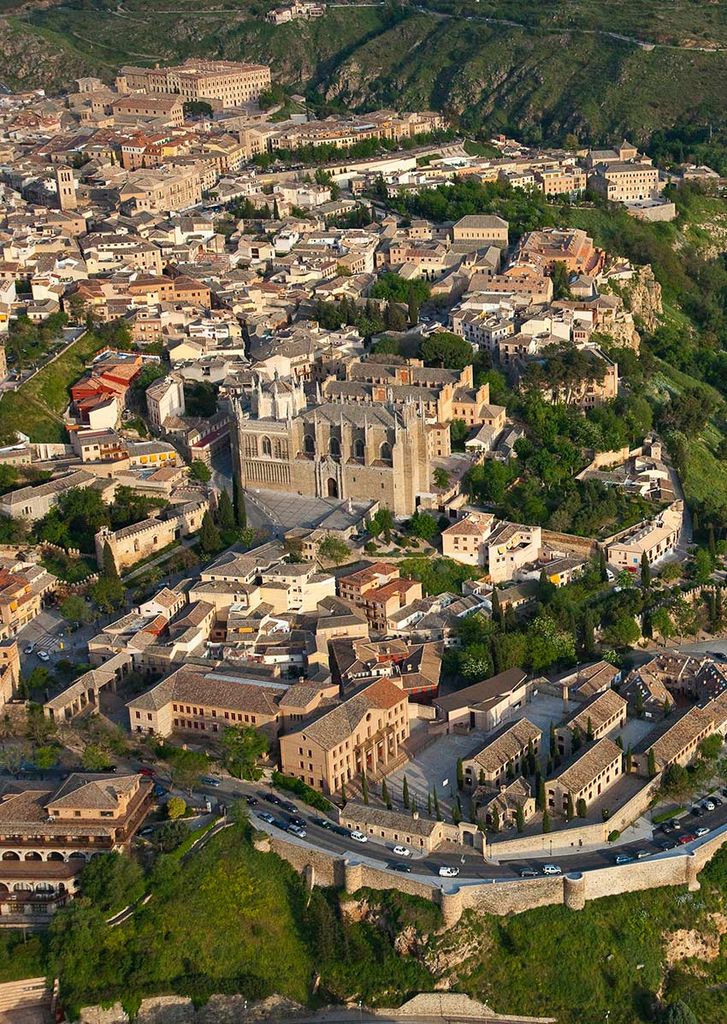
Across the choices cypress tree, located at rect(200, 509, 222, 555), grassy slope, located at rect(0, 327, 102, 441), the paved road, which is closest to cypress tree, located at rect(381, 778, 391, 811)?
the paved road

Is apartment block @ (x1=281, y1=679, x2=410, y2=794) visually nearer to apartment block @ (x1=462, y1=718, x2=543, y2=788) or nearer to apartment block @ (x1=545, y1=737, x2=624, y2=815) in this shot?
apartment block @ (x1=462, y1=718, x2=543, y2=788)

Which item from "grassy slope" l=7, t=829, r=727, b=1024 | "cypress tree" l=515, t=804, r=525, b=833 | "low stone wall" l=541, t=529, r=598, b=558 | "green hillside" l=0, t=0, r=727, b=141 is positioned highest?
"green hillside" l=0, t=0, r=727, b=141

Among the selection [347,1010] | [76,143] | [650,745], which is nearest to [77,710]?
[347,1010]

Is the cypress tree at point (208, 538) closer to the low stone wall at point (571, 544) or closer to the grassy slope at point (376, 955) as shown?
the low stone wall at point (571, 544)

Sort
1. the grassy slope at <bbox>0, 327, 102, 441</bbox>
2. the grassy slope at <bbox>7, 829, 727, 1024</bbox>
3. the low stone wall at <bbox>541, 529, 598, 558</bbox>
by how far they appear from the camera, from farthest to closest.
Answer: the grassy slope at <bbox>0, 327, 102, 441</bbox> < the low stone wall at <bbox>541, 529, 598, 558</bbox> < the grassy slope at <bbox>7, 829, 727, 1024</bbox>

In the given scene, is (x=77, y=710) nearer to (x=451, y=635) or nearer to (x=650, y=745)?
(x=451, y=635)

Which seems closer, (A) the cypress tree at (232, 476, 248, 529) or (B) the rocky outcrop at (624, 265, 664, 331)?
(A) the cypress tree at (232, 476, 248, 529)
